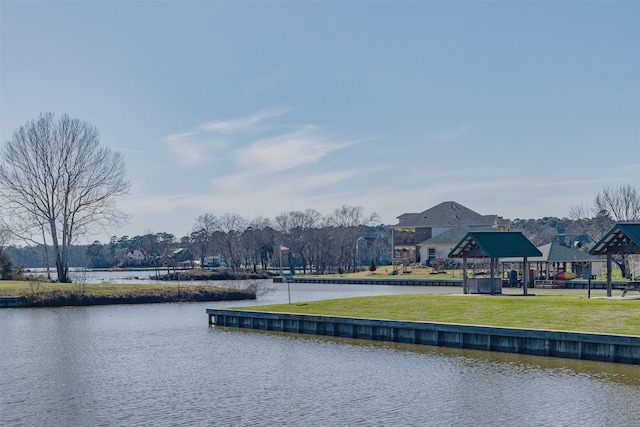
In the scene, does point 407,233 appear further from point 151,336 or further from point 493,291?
point 151,336

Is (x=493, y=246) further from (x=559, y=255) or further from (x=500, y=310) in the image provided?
(x=559, y=255)

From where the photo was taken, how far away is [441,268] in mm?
94562

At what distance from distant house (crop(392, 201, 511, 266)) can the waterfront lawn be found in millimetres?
61303

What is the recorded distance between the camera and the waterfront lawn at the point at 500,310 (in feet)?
94.1

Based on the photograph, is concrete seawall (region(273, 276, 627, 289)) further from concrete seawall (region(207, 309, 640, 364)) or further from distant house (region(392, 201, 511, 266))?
concrete seawall (region(207, 309, 640, 364))

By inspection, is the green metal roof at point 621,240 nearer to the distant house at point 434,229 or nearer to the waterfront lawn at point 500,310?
the waterfront lawn at point 500,310

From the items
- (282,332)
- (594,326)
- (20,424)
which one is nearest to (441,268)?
(282,332)

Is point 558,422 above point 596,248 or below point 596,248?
below

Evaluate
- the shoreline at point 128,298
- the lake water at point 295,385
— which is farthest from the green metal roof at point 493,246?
the shoreline at point 128,298

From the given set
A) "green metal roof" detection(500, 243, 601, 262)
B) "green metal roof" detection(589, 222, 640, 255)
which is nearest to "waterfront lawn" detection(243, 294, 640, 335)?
"green metal roof" detection(589, 222, 640, 255)

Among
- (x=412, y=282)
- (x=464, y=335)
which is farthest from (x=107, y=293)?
(x=464, y=335)

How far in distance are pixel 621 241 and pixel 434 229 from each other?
7149cm

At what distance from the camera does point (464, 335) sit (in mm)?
30234

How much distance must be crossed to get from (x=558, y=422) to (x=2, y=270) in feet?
214
